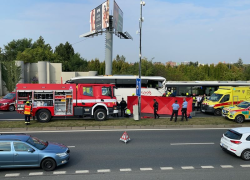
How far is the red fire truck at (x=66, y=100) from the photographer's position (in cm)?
1641

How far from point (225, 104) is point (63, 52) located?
210 ft

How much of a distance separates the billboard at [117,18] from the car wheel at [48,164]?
38.7 meters

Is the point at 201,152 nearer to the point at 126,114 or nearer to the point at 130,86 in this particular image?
the point at 126,114

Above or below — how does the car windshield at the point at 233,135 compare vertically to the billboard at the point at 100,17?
below

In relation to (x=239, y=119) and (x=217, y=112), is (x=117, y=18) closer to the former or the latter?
(x=217, y=112)

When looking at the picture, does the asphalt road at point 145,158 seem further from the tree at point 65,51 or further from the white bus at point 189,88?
the tree at point 65,51

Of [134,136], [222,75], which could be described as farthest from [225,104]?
[222,75]

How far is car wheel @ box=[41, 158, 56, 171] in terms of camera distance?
8.23 m

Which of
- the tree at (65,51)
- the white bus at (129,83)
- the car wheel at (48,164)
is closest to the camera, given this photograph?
the car wheel at (48,164)

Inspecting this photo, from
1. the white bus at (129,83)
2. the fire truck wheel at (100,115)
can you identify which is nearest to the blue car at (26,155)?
the fire truck wheel at (100,115)

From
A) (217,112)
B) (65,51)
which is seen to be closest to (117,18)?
(217,112)

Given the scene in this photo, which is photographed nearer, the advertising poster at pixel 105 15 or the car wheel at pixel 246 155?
the car wheel at pixel 246 155

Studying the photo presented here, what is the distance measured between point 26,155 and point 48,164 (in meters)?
0.79

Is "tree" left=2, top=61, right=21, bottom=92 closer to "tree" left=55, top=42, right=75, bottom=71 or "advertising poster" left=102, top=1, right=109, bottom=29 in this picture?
"advertising poster" left=102, top=1, right=109, bottom=29
